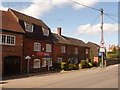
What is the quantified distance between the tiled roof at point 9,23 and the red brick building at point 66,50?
31.2ft

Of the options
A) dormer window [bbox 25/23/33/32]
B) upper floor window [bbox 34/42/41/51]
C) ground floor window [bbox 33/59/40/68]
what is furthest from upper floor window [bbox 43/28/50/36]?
ground floor window [bbox 33/59/40/68]

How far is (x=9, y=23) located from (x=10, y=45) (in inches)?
130

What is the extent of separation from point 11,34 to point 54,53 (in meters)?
11.3

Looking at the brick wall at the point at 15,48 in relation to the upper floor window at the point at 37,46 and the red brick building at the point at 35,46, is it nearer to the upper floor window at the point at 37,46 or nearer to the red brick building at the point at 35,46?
the red brick building at the point at 35,46

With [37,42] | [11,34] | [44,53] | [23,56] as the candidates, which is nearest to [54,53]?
[44,53]

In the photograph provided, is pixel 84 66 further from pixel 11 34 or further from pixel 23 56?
pixel 11 34

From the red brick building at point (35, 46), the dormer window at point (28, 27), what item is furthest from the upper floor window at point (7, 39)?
the dormer window at point (28, 27)

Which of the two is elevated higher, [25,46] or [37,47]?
[25,46]

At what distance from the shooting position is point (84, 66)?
3350cm

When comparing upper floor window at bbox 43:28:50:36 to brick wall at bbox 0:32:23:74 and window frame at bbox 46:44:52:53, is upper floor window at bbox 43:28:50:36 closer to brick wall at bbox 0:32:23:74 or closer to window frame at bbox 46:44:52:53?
window frame at bbox 46:44:52:53

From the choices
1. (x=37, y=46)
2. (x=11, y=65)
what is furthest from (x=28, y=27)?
(x=11, y=65)

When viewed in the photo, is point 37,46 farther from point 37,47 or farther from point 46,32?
point 46,32

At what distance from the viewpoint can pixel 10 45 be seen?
20.9 m

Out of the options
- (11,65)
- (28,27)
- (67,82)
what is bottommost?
(67,82)
